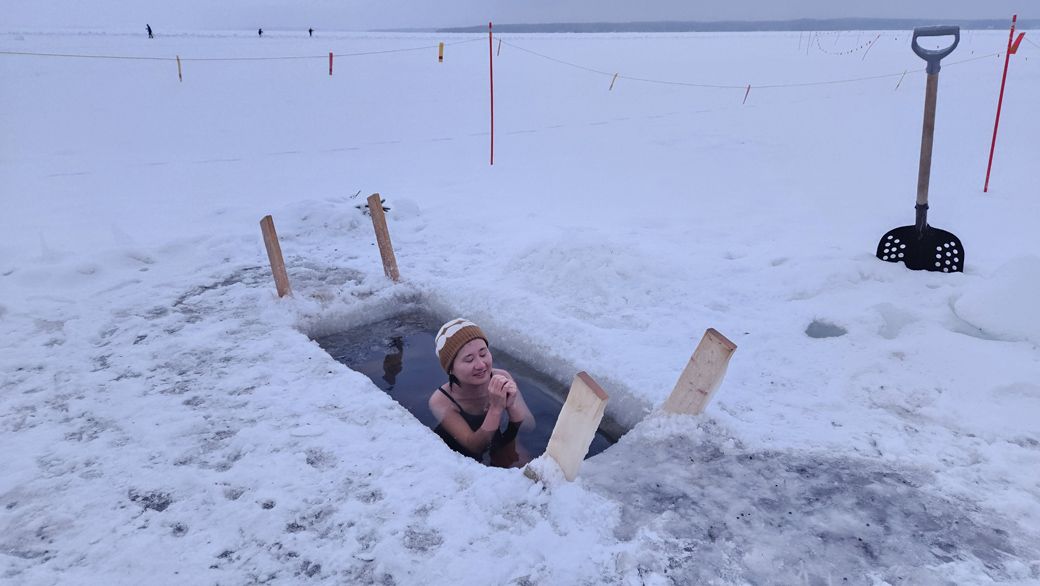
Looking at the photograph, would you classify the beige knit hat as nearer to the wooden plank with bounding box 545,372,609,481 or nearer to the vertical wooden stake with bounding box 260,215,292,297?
the wooden plank with bounding box 545,372,609,481

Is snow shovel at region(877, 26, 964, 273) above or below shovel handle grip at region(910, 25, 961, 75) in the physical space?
below

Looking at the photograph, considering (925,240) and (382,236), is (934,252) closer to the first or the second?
(925,240)

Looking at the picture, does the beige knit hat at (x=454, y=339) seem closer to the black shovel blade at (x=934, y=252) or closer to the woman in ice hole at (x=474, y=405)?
the woman in ice hole at (x=474, y=405)

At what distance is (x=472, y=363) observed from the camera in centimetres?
402

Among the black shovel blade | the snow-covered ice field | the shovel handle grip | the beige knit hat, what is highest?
the shovel handle grip

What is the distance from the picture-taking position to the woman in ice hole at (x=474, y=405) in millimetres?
3956

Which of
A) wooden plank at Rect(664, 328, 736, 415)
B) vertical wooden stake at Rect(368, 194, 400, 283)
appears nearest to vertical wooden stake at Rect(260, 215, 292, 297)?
vertical wooden stake at Rect(368, 194, 400, 283)

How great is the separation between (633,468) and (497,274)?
314 centimetres


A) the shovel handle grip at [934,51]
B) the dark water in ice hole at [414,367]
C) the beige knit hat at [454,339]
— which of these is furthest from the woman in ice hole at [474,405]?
the shovel handle grip at [934,51]

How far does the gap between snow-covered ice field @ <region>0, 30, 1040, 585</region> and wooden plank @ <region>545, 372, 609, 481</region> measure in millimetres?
101

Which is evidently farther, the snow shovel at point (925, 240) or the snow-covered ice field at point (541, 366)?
the snow shovel at point (925, 240)

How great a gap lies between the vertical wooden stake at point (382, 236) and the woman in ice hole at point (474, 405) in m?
1.86

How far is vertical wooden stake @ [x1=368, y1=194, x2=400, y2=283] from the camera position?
5.64m

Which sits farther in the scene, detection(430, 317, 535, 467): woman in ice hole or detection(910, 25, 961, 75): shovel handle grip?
detection(910, 25, 961, 75): shovel handle grip
